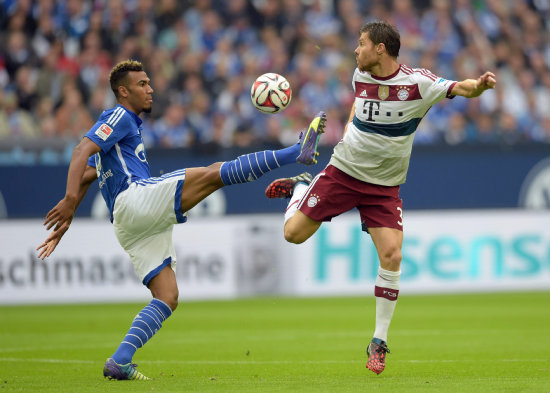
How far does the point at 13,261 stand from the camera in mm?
14742

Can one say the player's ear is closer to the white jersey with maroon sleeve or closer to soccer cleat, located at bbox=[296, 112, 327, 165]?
soccer cleat, located at bbox=[296, 112, 327, 165]

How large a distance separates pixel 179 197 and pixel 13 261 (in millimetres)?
7884

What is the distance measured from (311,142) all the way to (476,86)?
1386mm

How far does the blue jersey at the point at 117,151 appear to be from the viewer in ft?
24.7

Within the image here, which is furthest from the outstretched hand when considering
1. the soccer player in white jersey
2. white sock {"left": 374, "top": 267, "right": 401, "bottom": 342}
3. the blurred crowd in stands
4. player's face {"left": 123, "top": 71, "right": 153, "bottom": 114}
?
the blurred crowd in stands

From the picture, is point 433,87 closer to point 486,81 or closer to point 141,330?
point 486,81

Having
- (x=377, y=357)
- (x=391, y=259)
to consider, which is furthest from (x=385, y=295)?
(x=377, y=357)

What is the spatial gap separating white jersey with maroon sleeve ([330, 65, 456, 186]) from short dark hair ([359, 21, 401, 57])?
0.56ft

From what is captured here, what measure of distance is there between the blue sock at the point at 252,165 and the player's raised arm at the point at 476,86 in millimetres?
1348

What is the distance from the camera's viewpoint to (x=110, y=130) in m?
7.52

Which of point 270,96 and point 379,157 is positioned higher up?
point 270,96

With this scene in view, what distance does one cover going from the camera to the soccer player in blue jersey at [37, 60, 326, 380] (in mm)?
7441

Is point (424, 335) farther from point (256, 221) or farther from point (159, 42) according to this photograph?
point (159, 42)

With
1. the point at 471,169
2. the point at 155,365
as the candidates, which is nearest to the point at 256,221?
the point at 471,169
